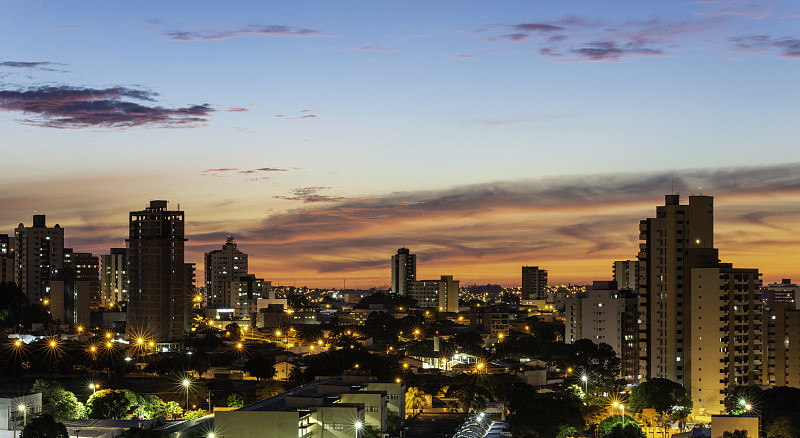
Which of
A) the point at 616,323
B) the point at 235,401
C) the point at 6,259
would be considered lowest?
the point at 235,401

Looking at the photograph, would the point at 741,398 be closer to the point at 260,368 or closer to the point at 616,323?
the point at 616,323

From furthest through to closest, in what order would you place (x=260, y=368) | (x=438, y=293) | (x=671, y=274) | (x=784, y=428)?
(x=438, y=293) → (x=260, y=368) → (x=671, y=274) → (x=784, y=428)

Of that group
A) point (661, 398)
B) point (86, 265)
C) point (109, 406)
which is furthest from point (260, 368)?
point (86, 265)

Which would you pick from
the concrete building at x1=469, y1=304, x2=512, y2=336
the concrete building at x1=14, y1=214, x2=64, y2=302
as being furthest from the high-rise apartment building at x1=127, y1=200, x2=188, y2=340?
the concrete building at x1=469, y1=304, x2=512, y2=336

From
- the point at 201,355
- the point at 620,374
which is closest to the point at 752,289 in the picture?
the point at 620,374

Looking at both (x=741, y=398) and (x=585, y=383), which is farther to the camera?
(x=585, y=383)

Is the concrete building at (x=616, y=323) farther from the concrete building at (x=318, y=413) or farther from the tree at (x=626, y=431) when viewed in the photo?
the concrete building at (x=318, y=413)

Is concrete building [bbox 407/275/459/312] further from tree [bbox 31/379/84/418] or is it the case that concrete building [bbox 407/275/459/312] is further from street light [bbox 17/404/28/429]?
street light [bbox 17/404/28/429]
